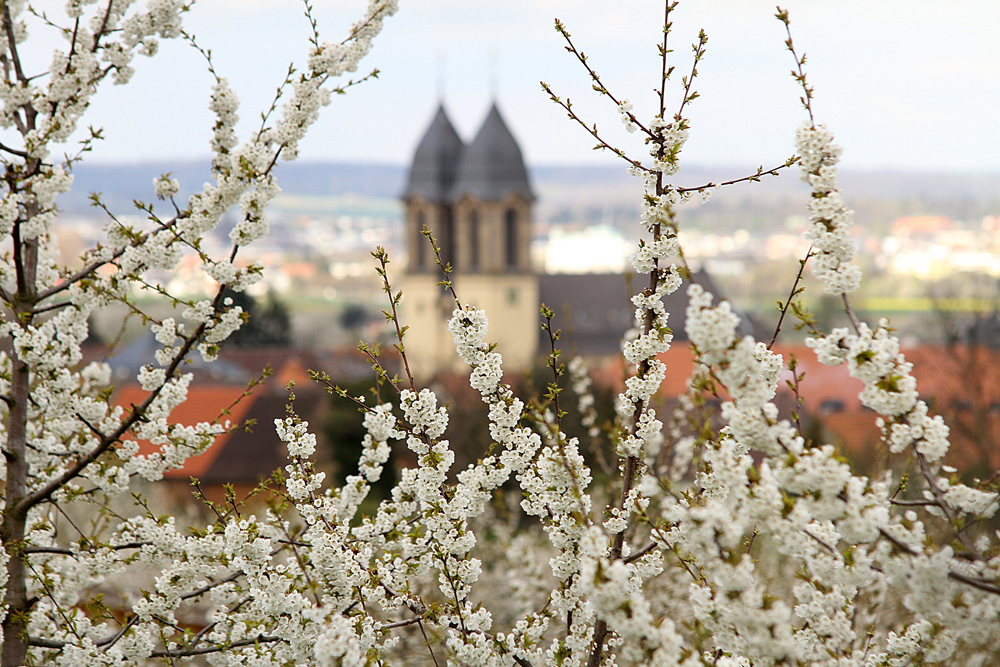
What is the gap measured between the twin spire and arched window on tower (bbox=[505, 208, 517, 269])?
1.39m

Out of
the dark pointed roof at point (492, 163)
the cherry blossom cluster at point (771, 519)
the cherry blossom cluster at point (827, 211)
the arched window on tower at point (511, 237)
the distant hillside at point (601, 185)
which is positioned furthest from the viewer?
the distant hillside at point (601, 185)

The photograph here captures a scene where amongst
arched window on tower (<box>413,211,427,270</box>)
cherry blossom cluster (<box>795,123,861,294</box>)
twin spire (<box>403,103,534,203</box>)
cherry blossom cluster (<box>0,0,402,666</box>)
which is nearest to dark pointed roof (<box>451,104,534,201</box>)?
twin spire (<box>403,103,534,203</box>)

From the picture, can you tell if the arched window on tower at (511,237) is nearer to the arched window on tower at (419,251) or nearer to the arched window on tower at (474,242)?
the arched window on tower at (474,242)

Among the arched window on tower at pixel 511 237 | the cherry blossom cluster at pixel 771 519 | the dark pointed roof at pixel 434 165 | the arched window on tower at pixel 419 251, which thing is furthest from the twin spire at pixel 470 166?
the cherry blossom cluster at pixel 771 519

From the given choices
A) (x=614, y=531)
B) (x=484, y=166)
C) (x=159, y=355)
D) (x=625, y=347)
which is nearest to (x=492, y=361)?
(x=625, y=347)

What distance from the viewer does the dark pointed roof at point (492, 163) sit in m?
43.0

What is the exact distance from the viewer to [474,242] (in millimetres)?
45406

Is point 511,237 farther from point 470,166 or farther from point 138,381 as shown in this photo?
point 138,381

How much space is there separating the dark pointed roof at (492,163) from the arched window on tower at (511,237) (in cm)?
168

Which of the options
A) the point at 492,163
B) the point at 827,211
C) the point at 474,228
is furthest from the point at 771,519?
the point at 474,228

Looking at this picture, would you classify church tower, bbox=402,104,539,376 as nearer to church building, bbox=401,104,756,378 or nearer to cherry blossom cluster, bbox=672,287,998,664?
church building, bbox=401,104,756,378

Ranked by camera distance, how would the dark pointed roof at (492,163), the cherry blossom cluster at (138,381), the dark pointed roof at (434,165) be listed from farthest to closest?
the dark pointed roof at (434,165) < the dark pointed roof at (492,163) < the cherry blossom cluster at (138,381)

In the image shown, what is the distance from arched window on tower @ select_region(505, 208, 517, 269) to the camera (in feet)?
147

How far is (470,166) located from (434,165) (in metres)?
2.11
